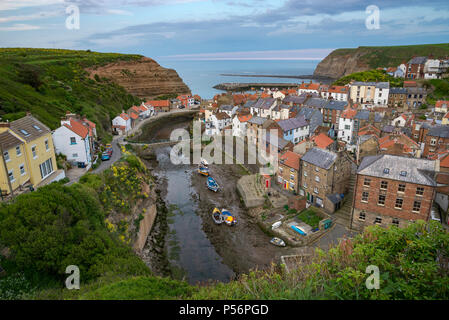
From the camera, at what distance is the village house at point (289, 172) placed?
33.3 meters

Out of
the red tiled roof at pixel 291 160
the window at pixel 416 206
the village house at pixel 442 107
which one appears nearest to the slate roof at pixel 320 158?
the red tiled roof at pixel 291 160

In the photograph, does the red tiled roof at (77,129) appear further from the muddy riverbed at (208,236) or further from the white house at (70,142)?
the muddy riverbed at (208,236)

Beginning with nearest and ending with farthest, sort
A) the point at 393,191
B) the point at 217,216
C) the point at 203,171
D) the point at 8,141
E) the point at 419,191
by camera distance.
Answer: the point at 8,141 → the point at 419,191 → the point at 393,191 → the point at 217,216 → the point at 203,171

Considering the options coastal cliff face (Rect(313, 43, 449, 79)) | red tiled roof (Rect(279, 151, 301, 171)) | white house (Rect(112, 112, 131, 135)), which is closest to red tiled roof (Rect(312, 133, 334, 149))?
red tiled roof (Rect(279, 151, 301, 171))

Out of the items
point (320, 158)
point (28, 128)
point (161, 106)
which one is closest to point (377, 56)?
point (161, 106)

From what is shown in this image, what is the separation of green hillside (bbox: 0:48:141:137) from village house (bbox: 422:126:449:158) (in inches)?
2100

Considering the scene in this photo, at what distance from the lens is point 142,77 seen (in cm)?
11475

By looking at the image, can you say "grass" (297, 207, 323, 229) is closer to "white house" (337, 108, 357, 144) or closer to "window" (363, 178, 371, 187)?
"window" (363, 178, 371, 187)

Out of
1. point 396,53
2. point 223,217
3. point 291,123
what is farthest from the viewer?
point 396,53

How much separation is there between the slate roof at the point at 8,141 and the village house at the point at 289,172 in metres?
27.7

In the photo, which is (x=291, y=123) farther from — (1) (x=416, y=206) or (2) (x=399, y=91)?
(2) (x=399, y=91)

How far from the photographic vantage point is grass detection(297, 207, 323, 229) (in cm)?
2839

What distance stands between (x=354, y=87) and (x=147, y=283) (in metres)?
81.6

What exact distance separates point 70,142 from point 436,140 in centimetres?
4773
